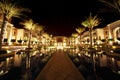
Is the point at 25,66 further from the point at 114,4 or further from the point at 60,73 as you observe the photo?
the point at 114,4

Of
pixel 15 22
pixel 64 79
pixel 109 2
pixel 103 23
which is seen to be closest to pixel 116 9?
pixel 109 2

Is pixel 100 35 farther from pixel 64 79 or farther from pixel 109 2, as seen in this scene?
pixel 64 79

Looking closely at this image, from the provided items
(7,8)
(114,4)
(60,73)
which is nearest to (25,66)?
(60,73)

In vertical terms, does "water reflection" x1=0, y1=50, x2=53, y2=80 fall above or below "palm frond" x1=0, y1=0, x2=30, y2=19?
below

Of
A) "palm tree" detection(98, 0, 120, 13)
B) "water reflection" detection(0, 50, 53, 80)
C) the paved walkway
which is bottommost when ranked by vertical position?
the paved walkway

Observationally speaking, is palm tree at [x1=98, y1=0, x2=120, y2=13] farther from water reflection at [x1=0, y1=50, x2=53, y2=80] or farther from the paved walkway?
the paved walkway

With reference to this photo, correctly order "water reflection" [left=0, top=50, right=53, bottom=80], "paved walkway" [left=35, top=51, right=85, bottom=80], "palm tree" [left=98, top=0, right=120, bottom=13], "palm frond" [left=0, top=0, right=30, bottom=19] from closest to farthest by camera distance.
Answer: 1. "paved walkway" [left=35, top=51, right=85, bottom=80]
2. "water reflection" [left=0, top=50, right=53, bottom=80]
3. "palm tree" [left=98, top=0, right=120, bottom=13]
4. "palm frond" [left=0, top=0, right=30, bottom=19]

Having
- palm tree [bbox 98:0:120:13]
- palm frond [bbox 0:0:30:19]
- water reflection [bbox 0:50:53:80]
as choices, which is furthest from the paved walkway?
palm frond [bbox 0:0:30:19]

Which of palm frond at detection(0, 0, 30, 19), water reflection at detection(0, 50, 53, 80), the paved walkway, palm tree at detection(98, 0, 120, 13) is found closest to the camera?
the paved walkway

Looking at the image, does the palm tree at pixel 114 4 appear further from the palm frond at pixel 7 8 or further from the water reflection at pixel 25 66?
the palm frond at pixel 7 8

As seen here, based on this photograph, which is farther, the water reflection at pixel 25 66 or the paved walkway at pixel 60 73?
the water reflection at pixel 25 66

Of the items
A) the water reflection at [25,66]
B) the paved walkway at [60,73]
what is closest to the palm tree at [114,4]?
the water reflection at [25,66]

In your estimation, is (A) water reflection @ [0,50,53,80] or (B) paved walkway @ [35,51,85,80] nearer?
(B) paved walkway @ [35,51,85,80]

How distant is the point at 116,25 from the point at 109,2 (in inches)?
800
